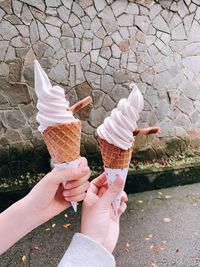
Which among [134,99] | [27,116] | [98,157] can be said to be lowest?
[98,157]

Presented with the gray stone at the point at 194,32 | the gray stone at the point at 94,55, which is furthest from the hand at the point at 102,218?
the gray stone at the point at 194,32

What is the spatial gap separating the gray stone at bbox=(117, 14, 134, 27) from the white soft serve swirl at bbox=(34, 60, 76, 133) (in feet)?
13.1

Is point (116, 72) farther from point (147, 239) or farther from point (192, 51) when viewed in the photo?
point (147, 239)

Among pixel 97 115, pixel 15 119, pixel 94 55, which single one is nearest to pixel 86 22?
pixel 94 55

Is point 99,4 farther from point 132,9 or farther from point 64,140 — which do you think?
point 64,140

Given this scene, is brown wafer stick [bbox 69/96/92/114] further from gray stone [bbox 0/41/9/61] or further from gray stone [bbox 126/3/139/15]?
gray stone [bbox 126/3/139/15]

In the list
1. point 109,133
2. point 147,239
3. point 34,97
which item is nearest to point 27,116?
point 34,97

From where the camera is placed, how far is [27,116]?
18.1 feet

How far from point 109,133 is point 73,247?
525 mm

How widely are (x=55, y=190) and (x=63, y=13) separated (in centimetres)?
401

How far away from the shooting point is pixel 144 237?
4895mm

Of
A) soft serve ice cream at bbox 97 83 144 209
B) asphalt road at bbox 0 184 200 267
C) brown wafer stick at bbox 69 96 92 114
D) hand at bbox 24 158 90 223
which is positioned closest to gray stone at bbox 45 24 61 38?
asphalt road at bbox 0 184 200 267

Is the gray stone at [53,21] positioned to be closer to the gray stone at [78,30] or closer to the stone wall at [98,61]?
the stone wall at [98,61]

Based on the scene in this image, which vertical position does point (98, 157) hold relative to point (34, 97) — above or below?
below
